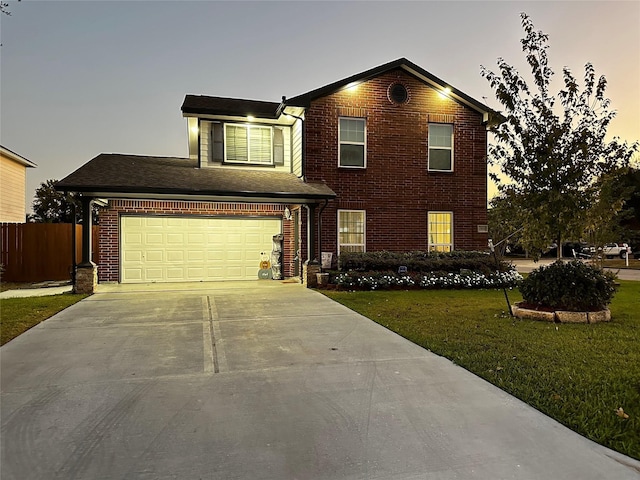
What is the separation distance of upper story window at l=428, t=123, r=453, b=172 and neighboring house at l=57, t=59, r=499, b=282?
36mm

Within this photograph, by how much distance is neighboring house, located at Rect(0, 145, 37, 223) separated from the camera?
20986 millimetres

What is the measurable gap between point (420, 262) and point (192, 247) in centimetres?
758

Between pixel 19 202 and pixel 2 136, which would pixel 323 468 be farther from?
pixel 19 202

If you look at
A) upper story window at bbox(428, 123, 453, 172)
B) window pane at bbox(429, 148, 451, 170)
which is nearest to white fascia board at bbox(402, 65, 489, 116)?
upper story window at bbox(428, 123, 453, 172)

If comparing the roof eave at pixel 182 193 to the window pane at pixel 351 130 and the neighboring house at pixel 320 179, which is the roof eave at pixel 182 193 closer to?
the neighboring house at pixel 320 179

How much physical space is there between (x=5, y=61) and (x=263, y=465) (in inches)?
592

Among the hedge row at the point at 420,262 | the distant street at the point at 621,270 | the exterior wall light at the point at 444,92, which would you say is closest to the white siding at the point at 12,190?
the hedge row at the point at 420,262

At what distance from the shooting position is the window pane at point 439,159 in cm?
1506

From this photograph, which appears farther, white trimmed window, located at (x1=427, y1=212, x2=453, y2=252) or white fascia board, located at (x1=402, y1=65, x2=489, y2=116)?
white trimmed window, located at (x1=427, y1=212, x2=453, y2=252)

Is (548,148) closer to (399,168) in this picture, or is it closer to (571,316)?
(571,316)

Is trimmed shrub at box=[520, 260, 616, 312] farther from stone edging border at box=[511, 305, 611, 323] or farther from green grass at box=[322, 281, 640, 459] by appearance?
green grass at box=[322, 281, 640, 459]

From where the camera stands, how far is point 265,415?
3584 mm

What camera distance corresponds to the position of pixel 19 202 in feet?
76.3

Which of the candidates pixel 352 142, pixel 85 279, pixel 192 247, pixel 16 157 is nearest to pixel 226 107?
pixel 352 142
